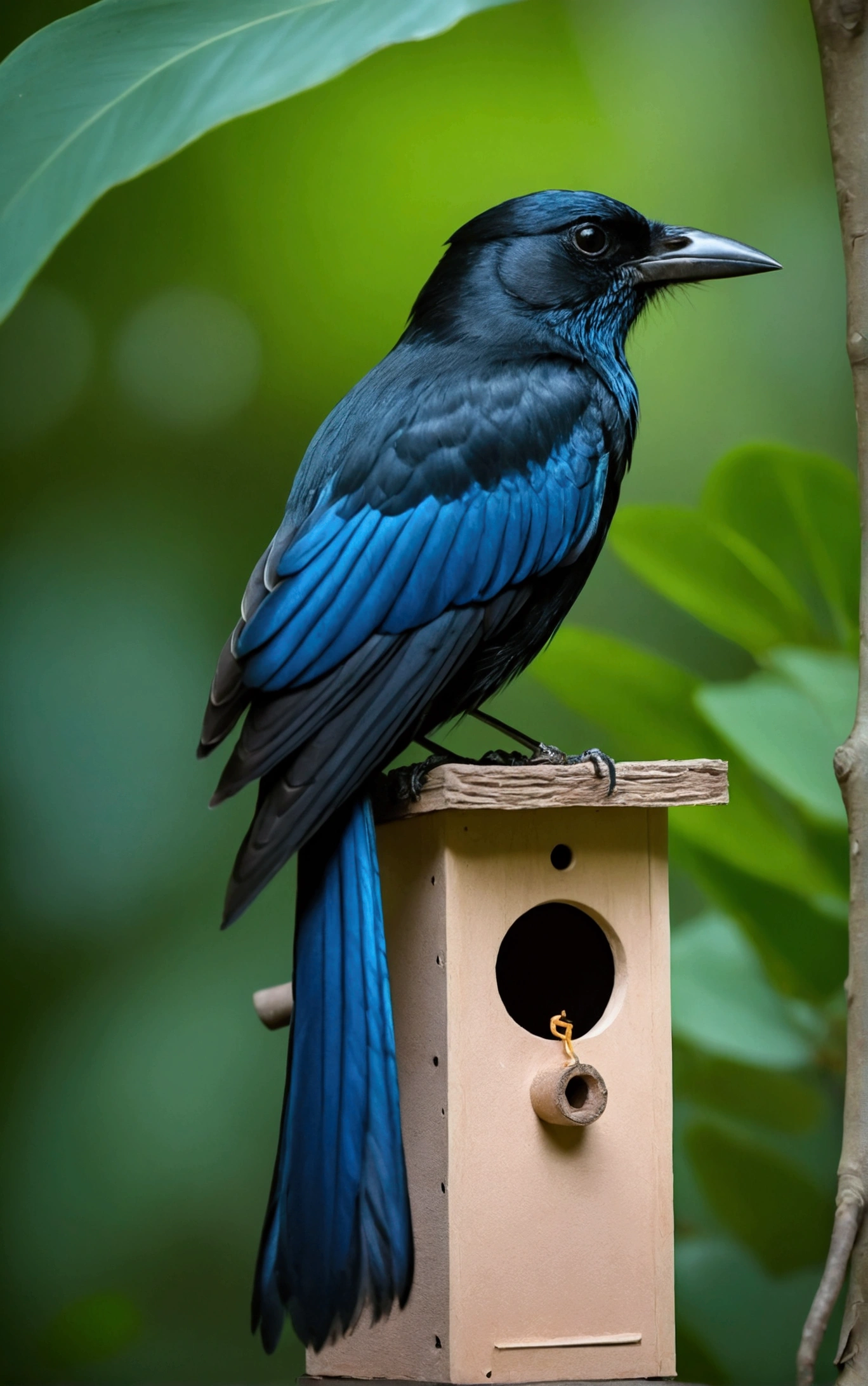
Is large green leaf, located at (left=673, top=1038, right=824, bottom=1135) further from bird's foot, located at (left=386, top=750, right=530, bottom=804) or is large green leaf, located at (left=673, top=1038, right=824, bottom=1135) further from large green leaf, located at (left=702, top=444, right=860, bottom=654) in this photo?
bird's foot, located at (left=386, top=750, right=530, bottom=804)

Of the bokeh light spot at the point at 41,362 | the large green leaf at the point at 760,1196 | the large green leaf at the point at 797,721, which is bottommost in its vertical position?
the large green leaf at the point at 760,1196

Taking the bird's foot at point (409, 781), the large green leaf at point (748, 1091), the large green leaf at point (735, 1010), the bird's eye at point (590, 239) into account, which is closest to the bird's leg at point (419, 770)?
the bird's foot at point (409, 781)

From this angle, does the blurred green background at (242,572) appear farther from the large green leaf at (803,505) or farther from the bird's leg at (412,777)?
the bird's leg at (412,777)

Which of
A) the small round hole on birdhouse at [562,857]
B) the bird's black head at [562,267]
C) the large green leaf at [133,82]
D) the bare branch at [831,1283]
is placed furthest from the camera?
the large green leaf at [133,82]

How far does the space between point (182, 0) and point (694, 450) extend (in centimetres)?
119

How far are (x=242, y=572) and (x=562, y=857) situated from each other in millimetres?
1239

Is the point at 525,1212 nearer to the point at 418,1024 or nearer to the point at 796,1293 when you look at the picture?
the point at 418,1024

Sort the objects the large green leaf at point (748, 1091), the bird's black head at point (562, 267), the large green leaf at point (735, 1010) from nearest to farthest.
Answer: the bird's black head at point (562, 267) < the large green leaf at point (735, 1010) < the large green leaf at point (748, 1091)

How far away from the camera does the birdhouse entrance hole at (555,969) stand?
1.63m

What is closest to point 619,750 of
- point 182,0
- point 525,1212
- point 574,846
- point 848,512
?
point 848,512

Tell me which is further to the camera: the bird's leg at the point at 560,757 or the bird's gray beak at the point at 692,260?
the bird's gray beak at the point at 692,260

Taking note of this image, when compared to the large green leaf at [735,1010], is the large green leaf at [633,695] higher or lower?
higher

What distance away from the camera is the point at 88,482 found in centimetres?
260

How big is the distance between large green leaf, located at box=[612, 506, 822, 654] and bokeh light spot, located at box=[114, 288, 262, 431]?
78 cm
